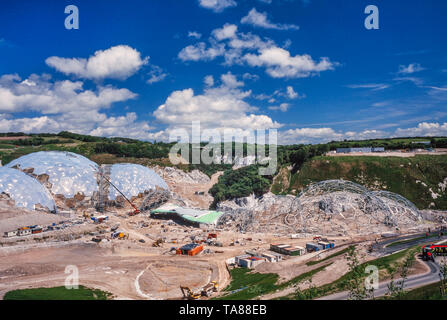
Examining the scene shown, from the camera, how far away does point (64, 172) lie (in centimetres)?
5516

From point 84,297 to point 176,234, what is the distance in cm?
2131

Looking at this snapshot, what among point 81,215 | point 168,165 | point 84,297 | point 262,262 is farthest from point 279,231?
point 168,165

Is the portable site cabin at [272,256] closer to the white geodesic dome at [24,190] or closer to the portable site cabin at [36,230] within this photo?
the portable site cabin at [36,230]

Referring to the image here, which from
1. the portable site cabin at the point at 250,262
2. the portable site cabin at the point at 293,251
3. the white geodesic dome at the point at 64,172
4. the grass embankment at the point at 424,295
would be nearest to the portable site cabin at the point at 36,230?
the white geodesic dome at the point at 64,172

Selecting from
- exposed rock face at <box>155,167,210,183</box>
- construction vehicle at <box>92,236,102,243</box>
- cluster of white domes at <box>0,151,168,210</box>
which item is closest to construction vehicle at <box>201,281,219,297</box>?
construction vehicle at <box>92,236,102,243</box>

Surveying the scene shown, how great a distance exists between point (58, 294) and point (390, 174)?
6805cm

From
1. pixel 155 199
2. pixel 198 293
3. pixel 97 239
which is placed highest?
pixel 155 199

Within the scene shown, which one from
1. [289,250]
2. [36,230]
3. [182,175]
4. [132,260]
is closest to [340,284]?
[289,250]

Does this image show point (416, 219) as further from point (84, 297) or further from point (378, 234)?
point (84, 297)

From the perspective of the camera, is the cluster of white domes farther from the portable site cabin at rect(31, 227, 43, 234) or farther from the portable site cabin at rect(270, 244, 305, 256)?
the portable site cabin at rect(270, 244, 305, 256)

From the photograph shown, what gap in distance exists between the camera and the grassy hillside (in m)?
→ 58.8

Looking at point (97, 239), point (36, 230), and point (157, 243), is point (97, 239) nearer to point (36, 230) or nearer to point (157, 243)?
point (157, 243)

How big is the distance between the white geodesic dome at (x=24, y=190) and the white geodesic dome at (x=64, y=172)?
11.6 ft

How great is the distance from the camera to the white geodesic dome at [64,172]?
5309 cm
